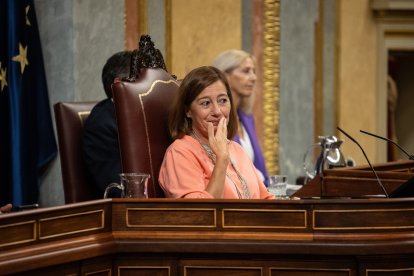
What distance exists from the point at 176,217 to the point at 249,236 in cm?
22

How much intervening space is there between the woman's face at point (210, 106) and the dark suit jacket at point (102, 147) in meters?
0.54

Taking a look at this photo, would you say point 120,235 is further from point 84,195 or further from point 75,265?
point 84,195

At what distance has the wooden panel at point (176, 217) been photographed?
9.09 ft

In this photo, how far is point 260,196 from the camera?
3652mm

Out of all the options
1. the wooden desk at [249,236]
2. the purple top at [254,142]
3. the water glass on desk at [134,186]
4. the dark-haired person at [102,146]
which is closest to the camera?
the wooden desk at [249,236]

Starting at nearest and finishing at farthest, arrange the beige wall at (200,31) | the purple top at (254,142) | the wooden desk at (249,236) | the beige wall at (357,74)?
1. the wooden desk at (249,236)
2. the purple top at (254,142)
3. the beige wall at (200,31)
4. the beige wall at (357,74)

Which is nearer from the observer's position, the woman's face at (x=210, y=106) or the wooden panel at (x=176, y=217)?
the wooden panel at (x=176, y=217)

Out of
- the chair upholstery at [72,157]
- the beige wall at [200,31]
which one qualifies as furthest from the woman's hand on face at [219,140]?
the beige wall at [200,31]

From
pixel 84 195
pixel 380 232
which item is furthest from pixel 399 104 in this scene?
pixel 380 232

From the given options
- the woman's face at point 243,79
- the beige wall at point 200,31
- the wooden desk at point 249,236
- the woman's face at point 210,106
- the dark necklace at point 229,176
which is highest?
the beige wall at point 200,31

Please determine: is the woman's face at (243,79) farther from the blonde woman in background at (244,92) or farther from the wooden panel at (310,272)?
the wooden panel at (310,272)

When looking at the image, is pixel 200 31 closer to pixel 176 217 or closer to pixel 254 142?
pixel 254 142

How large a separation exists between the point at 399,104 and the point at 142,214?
6.41 meters

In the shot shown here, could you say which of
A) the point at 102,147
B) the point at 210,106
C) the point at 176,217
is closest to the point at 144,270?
the point at 176,217
